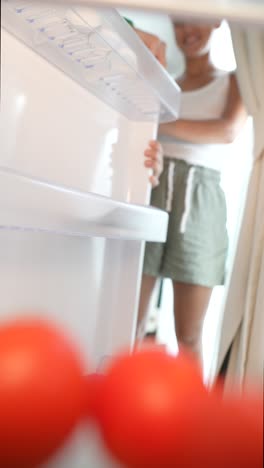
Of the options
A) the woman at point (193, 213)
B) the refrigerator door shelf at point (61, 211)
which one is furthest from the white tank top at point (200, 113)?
the refrigerator door shelf at point (61, 211)

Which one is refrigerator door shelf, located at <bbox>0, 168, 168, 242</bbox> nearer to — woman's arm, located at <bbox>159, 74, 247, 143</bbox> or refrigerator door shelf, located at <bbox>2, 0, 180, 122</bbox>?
refrigerator door shelf, located at <bbox>2, 0, 180, 122</bbox>

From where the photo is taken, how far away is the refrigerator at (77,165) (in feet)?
2.43

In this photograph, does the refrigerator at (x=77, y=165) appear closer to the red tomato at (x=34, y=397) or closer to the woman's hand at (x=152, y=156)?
the woman's hand at (x=152, y=156)

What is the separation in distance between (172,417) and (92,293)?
0.98 metres

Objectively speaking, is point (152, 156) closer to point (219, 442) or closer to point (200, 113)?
point (200, 113)

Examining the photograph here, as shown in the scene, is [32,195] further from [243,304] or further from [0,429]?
[243,304]

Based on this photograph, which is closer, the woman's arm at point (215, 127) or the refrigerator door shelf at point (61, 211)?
the refrigerator door shelf at point (61, 211)

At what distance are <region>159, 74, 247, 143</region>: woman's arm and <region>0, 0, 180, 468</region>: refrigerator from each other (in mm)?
252

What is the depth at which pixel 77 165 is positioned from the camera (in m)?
1.06

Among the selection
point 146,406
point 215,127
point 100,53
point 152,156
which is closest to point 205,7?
point 146,406

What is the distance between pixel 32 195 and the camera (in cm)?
59

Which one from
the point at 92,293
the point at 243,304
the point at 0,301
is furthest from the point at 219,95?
the point at 0,301

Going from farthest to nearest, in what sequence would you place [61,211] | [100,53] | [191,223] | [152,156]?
[191,223], [152,156], [100,53], [61,211]

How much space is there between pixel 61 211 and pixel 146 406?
423 millimetres
